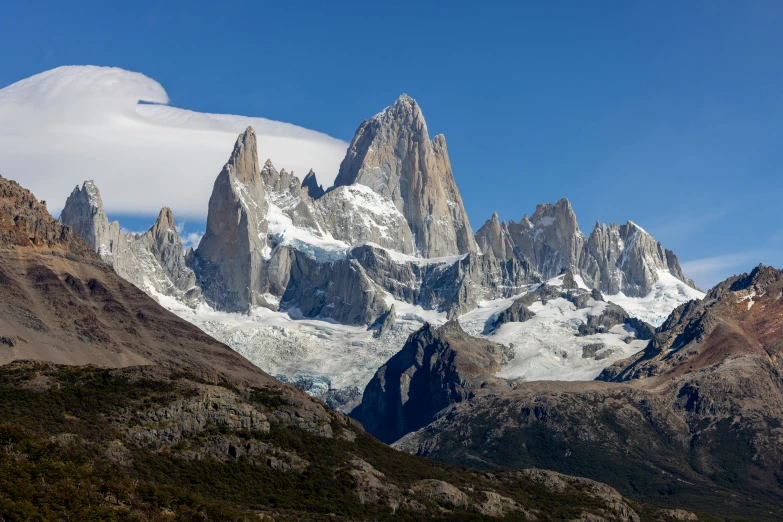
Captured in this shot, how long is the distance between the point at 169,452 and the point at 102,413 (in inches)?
537

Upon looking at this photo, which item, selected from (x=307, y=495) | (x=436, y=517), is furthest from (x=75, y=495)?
(x=436, y=517)

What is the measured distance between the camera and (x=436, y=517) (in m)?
199

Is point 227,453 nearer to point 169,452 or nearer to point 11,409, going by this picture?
point 169,452

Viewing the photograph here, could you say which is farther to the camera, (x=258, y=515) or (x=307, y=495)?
(x=307, y=495)

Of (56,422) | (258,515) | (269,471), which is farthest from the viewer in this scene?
(269,471)

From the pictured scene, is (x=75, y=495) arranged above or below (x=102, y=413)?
below

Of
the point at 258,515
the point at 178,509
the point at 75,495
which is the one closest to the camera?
the point at 75,495

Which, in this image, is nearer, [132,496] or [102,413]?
[132,496]

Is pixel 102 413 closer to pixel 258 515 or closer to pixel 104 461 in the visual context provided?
pixel 104 461

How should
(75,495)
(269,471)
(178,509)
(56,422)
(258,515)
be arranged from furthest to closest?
(269,471), (56,422), (258,515), (178,509), (75,495)

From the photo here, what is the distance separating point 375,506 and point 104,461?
4435 cm

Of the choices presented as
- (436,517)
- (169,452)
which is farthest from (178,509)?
(436,517)

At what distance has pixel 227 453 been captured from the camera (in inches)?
7795

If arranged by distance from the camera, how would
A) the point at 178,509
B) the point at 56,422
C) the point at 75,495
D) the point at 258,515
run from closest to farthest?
1. the point at 75,495
2. the point at 178,509
3. the point at 258,515
4. the point at 56,422
